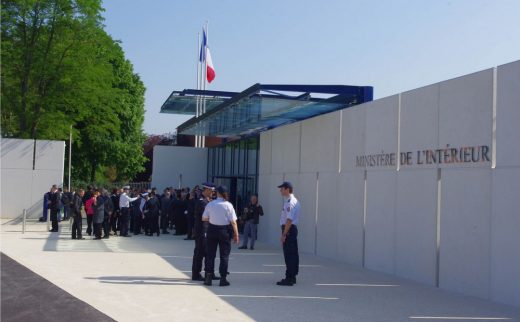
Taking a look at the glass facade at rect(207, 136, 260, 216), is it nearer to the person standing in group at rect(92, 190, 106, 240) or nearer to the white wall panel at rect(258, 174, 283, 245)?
the white wall panel at rect(258, 174, 283, 245)

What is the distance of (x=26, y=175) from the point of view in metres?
29.9

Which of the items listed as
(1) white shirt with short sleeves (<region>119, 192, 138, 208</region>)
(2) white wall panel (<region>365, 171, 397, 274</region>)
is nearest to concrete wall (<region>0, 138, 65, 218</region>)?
(1) white shirt with short sleeves (<region>119, 192, 138, 208</region>)

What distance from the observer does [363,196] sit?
627 inches

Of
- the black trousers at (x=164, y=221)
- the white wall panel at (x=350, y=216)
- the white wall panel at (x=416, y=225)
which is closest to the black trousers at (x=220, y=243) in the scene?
the white wall panel at (x=416, y=225)

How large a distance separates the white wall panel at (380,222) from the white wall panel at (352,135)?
3.03 feet

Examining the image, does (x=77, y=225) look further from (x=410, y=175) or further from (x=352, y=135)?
(x=410, y=175)

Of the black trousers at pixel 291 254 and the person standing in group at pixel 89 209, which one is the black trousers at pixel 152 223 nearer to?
the person standing in group at pixel 89 209

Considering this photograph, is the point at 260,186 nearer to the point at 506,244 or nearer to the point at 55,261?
the point at 55,261

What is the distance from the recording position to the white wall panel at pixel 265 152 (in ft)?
76.6

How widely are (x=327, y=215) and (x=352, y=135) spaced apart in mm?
2503

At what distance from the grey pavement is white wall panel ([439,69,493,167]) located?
2769 millimetres

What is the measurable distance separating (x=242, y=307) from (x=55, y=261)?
671cm

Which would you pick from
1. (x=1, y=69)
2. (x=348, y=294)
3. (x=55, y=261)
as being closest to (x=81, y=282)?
(x=55, y=261)

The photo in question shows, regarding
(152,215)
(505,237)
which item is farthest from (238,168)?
(505,237)
